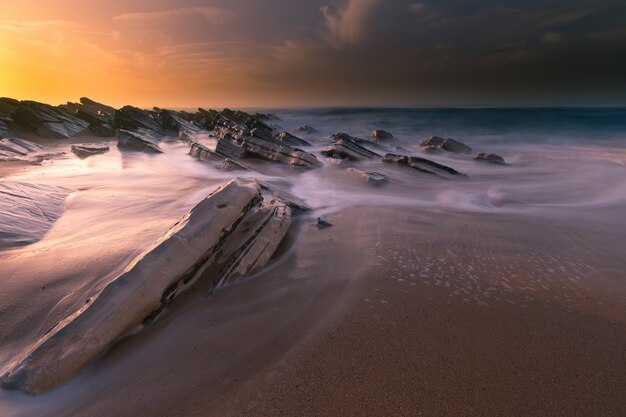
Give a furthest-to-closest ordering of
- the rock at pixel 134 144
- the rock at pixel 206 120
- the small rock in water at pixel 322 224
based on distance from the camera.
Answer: the rock at pixel 206 120, the rock at pixel 134 144, the small rock in water at pixel 322 224

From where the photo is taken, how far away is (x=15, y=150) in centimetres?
1269

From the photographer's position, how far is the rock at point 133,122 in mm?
20766

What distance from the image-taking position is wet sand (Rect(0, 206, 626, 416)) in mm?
2102

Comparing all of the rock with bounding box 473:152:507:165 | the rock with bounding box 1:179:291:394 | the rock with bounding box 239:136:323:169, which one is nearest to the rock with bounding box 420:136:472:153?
the rock with bounding box 473:152:507:165

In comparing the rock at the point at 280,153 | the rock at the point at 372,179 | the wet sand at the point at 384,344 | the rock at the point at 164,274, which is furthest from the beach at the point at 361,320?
the rock at the point at 280,153

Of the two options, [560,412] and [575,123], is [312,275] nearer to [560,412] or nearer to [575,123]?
[560,412]

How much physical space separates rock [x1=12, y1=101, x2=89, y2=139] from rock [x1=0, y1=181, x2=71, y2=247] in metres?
15.3

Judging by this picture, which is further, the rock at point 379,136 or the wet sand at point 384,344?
the rock at point 379,136

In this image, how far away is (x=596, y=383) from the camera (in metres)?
2.22

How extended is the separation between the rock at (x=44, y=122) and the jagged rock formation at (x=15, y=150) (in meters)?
4.95

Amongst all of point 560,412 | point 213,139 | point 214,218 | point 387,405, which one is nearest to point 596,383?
point 560,412

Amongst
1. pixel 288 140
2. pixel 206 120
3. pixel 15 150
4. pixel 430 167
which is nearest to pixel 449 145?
pixel 430 167

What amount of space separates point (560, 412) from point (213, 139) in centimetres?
2064

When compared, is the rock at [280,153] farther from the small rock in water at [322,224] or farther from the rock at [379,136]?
the rock at [379,136]
